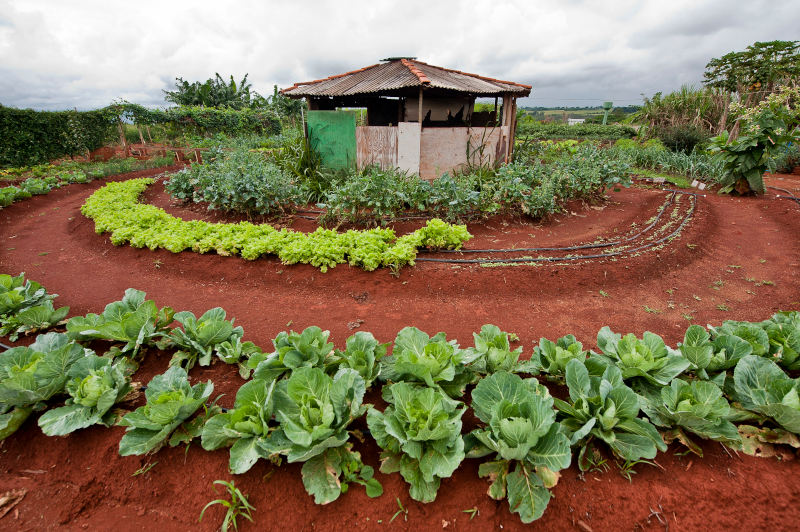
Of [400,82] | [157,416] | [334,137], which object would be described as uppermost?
[400,82]

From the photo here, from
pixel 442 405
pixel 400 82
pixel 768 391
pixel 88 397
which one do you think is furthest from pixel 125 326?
pixel 400 82

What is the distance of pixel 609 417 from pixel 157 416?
2.21 m

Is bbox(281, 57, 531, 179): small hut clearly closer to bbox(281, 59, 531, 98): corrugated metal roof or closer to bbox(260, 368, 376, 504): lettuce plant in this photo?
bbox(281, 59, 531, 98): corrugated metal roof

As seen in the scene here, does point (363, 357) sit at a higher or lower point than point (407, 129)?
lower

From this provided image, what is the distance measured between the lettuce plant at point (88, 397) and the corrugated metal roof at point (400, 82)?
7.02 m

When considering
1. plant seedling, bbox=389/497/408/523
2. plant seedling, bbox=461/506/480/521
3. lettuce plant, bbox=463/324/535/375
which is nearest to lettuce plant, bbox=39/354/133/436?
plant seedling, bbox=389/497/408/523

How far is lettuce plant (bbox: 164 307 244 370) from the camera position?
8.23 feet

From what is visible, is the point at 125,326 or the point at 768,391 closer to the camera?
the point at 768,391

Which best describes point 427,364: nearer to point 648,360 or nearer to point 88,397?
point 648,360

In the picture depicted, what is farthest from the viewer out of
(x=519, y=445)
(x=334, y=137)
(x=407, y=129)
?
(x=334, y=137)

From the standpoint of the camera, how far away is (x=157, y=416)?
1.75 metres

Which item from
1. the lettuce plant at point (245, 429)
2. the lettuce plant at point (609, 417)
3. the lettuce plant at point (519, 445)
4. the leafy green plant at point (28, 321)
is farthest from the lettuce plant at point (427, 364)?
the leafy green plant at point (28, 321)

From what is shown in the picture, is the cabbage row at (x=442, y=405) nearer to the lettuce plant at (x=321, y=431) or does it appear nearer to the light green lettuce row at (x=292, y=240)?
the lettuce plant at (x=321, y=431)

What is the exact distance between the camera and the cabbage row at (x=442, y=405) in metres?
1.64
